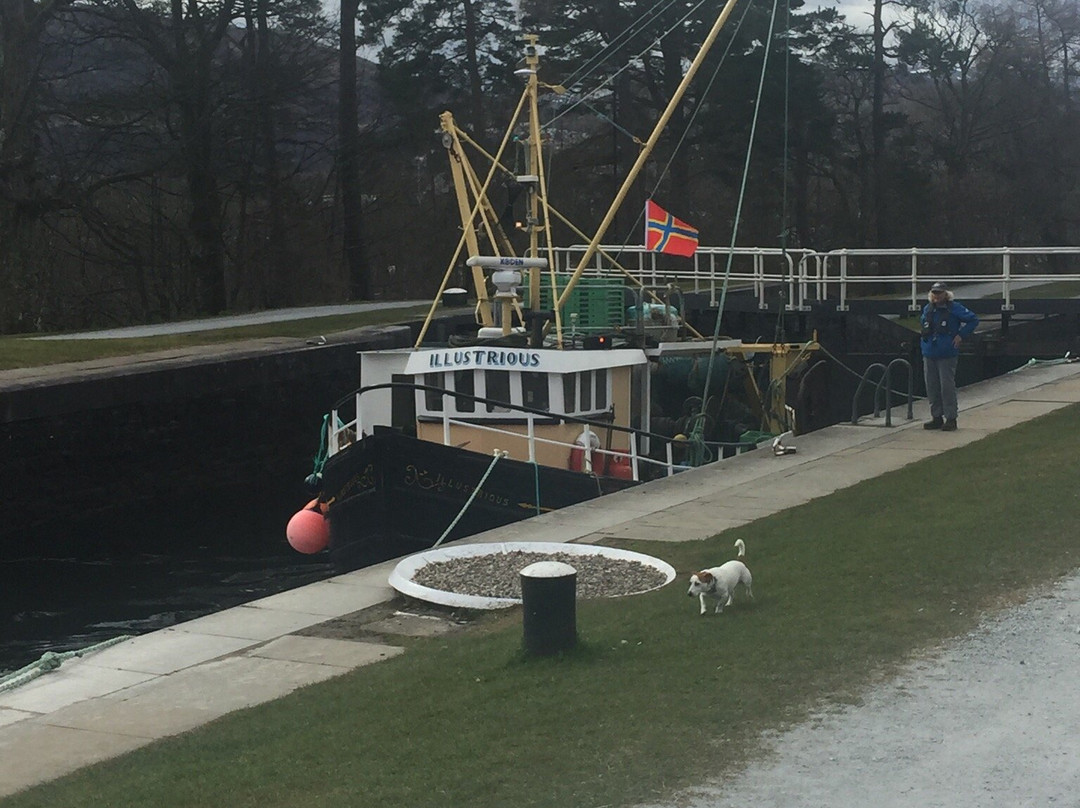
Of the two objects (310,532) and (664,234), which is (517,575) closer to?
(310,532)

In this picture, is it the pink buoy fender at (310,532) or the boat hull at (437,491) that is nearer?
the boat hull at (437,491)

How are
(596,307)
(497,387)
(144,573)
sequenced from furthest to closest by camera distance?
(596,307) < (144,573) < (497,387)

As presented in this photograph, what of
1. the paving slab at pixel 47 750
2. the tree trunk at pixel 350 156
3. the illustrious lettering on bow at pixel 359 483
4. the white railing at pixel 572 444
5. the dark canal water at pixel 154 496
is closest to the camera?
the paving slab at pixel 47 750

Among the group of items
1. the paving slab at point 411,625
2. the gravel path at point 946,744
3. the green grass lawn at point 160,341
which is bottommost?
the paving slab at point 411,625

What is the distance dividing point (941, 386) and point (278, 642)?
10324mm

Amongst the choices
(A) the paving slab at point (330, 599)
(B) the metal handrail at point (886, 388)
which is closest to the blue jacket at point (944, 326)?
(B) the metal handrail at point (886, 388)

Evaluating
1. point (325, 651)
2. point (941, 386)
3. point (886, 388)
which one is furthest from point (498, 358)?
point (325, 651)

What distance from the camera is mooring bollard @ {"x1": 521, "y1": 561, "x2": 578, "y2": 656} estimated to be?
322 inches

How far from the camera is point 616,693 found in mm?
7508

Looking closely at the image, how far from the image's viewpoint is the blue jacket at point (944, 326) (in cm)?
1652

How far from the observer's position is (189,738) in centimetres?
775

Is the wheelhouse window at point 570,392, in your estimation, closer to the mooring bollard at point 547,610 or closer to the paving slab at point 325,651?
the paving slab at point 325,651

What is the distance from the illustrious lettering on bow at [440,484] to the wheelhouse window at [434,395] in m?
1.71

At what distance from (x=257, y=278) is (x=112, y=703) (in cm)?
4057
